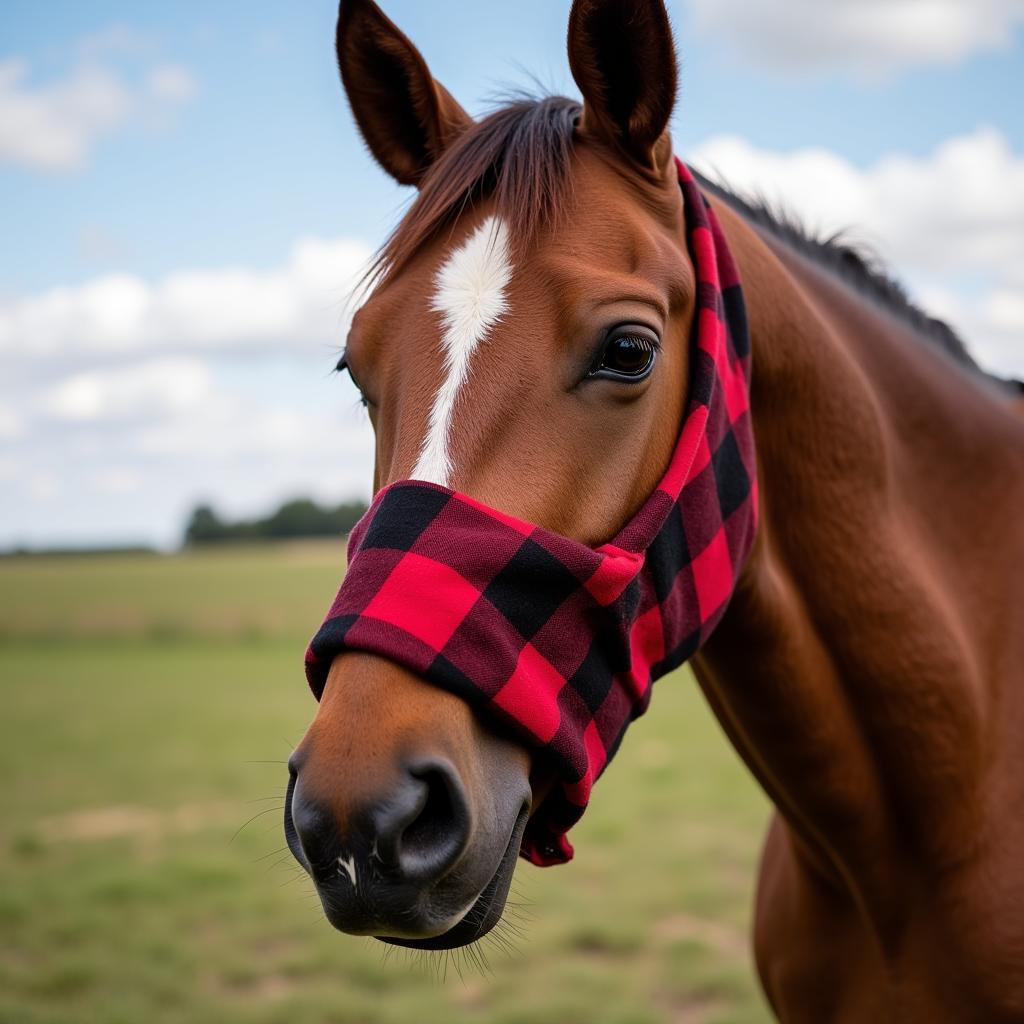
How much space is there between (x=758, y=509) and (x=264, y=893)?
643cm

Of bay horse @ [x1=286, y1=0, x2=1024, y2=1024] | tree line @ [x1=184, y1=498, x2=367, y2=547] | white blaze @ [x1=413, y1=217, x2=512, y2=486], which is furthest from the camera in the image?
tree line @ [x1=184, y1=498, x2=367, y2=547]

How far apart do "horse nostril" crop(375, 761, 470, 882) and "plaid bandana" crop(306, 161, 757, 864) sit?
0.49 feet

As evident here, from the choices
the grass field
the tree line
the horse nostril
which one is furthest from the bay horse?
the tree line

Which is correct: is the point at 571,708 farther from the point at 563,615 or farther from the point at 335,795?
the point at 335,795

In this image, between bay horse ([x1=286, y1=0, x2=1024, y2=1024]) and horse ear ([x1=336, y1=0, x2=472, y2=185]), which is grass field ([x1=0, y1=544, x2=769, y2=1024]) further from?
horse ear ([x1=336, y1=0, x2=472, y2=185])

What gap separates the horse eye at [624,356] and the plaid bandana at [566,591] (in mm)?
184

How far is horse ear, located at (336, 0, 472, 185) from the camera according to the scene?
225cm

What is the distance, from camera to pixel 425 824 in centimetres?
148

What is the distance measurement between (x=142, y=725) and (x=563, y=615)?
46.7ft

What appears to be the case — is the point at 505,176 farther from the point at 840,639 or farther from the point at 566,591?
the point at 840,639

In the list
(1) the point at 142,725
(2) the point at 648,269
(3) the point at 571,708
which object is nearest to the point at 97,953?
(3) the point at 571,708

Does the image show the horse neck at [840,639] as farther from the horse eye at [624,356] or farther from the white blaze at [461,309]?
the white blaze at [461,309]

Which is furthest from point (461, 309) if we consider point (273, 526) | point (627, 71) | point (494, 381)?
point (273, 526)

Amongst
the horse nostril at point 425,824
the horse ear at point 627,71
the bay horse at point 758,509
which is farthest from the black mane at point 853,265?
the horse nostril at point 425,824
